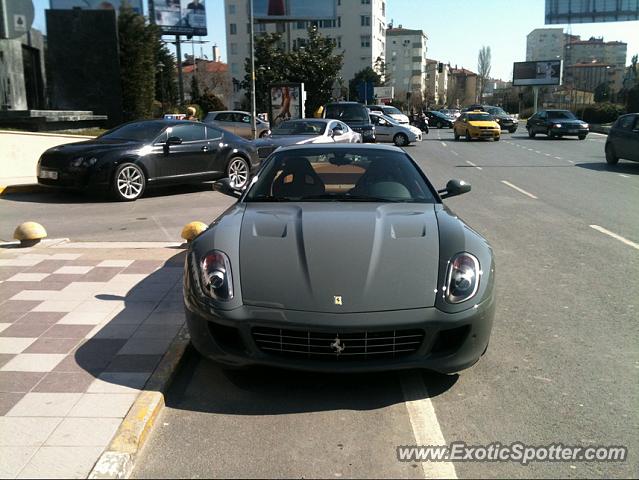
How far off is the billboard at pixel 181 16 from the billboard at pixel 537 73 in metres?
36.6

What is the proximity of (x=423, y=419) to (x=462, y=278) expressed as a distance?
2.86 ft

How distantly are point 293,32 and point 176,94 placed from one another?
47.3 m

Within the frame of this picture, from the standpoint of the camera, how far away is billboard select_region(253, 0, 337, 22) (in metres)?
50.7

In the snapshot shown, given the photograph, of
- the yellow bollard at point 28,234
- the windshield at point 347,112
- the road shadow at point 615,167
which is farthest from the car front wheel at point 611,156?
the yellow bollard at point 28,234

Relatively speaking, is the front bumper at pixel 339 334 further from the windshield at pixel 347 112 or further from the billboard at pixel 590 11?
the billboard at pixel 590 11

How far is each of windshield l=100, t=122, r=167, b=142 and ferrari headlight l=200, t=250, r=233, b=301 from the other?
28.1ft

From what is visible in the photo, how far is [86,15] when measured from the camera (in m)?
22.4

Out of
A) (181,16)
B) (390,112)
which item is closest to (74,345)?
(390,112)

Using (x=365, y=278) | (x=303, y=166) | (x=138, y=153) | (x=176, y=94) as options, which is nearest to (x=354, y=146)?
(x=303, y=166)

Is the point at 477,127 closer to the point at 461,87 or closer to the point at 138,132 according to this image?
the point at 138,132

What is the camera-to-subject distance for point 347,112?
80.2 feet

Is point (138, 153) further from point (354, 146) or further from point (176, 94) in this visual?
point (176, 94)

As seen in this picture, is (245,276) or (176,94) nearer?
(245,276)

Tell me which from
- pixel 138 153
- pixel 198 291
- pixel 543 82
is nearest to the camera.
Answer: pixel 198 291
